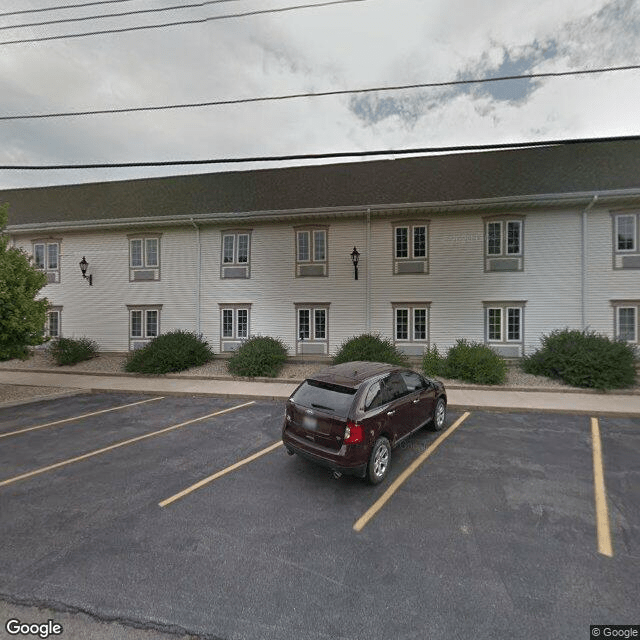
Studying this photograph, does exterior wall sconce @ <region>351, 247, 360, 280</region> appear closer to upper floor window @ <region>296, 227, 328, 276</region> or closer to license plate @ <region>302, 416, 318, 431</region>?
upper floor window @ <region>296, 227, 328, 276</region>

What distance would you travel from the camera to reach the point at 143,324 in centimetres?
1641

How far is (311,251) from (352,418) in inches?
453

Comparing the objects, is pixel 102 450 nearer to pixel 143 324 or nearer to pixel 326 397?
pixel 326 397

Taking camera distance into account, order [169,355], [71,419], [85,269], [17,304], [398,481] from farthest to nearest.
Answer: [85,269]
[169,355]
[17,304]
[71,419]
[398,481]

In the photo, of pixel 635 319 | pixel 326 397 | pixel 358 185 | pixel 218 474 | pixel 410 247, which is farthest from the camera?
pixel 358 185

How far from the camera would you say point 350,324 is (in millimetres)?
14812

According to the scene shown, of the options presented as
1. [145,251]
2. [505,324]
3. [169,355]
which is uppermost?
[145,251]

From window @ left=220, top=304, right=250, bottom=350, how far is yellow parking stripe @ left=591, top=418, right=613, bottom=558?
1332 centimetres

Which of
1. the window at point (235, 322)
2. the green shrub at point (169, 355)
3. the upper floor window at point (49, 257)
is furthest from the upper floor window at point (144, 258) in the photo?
the upper floor window at point (49, 257)

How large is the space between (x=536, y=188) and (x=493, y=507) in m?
14.8

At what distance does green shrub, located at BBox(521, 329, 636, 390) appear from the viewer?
397 inches

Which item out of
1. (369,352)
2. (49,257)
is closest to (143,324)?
(49,257)

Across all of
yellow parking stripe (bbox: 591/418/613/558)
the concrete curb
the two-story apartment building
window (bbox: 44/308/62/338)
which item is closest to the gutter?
the two-story apartment building

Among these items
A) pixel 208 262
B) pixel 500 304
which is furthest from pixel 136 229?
pixel 500 304
